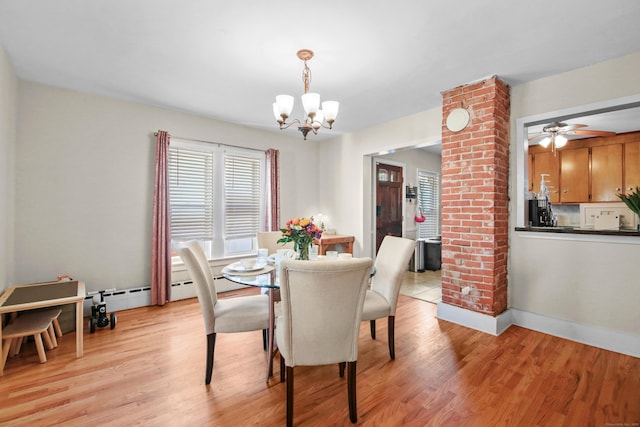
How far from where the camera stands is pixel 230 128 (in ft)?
14.7

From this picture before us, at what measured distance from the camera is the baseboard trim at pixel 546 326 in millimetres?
2535

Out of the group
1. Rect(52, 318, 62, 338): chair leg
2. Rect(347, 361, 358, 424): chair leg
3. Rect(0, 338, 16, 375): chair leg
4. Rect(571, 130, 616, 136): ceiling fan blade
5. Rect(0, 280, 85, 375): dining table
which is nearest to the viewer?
Rect(347, 361, 358, 424): chair leg

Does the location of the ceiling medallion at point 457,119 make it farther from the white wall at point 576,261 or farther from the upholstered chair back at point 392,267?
the upholstered chair back at point 392,267

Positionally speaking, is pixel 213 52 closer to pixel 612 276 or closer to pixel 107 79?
pixel 107 79

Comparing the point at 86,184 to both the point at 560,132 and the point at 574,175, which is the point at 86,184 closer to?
the point at 560,132

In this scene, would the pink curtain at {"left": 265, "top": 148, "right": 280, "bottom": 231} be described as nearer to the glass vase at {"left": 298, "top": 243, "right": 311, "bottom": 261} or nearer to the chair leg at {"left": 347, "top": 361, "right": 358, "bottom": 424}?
the glass vase at {"left": 298, "top": 243, "right": 311, "bottom": 261}

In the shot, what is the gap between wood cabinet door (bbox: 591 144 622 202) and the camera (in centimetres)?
472

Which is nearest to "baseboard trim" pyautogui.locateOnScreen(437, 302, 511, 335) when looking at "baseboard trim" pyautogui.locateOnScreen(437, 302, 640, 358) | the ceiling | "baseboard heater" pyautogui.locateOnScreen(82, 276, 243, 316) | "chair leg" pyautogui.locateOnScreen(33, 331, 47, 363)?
"baseboard trim" pyautogui.locateOnScreen(437, 302, 640, 358)

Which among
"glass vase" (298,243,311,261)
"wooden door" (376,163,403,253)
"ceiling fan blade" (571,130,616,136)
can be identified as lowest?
"glass vase" (298,243,311,261)

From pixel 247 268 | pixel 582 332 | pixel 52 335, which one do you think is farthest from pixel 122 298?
pixel 582 332

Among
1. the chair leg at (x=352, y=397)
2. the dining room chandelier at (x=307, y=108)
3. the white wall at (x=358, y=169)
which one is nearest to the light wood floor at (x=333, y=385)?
the chair leg at (x=352, y=397)

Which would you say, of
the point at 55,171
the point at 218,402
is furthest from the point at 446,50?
the point at 55,171

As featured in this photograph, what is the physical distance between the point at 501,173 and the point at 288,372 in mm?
2841

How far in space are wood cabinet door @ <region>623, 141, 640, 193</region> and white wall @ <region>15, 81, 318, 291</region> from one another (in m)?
6.76
